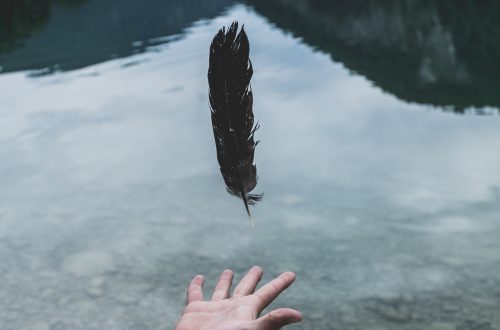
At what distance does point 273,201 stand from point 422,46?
16.4 m

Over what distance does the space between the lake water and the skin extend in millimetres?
2131

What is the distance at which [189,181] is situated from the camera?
775 cm

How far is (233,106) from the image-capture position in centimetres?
332

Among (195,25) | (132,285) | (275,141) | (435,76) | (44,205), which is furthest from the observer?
(195,25)

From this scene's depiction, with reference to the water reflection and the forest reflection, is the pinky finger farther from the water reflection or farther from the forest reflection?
the water reflection

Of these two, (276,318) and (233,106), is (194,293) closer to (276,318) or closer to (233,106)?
(276,318)

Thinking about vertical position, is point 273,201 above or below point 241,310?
below

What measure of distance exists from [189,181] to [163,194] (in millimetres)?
524

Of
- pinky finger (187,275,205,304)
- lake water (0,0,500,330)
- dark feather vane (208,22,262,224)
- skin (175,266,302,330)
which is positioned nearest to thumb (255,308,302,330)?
skin (175,266,302,330)

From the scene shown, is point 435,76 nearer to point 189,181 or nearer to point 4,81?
point 189,181

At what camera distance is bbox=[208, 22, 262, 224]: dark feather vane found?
3.11m

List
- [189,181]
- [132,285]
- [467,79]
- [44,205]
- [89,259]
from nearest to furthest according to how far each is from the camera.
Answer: [132,285] → [89,259] → [44,205] → [189,181] → [467,79]

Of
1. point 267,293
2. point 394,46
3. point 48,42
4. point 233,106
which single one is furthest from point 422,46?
point 267,293

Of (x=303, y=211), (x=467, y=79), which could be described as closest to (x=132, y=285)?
(x=303, y=211)
